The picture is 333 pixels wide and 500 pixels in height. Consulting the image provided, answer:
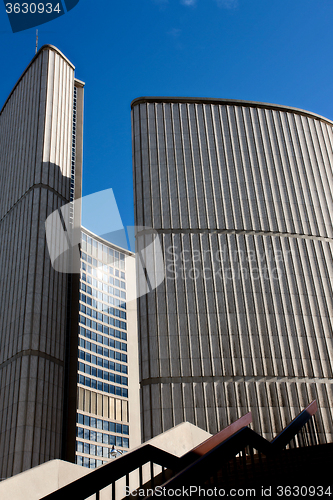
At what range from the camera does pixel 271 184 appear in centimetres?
1866

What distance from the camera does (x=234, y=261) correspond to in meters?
17.1

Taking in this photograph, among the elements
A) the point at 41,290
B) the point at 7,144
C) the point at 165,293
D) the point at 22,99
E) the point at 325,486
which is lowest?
the point at 325,486

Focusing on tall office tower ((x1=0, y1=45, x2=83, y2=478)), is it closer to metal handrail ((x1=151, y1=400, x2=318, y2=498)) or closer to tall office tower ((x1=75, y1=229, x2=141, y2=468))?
metal handrail ((x1=151, y1=400, x2=318, y2=498))

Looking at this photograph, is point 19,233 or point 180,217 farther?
point 19,233

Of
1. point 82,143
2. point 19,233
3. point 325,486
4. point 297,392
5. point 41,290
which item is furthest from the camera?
point 82,143

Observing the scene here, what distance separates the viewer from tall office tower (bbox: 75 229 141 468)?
56516 millimetres

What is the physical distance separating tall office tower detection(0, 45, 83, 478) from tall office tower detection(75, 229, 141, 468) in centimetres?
3630

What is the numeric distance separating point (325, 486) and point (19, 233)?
795 inches

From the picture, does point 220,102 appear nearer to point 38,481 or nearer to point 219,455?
point 38,481

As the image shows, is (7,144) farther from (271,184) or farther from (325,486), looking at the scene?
(325,486)

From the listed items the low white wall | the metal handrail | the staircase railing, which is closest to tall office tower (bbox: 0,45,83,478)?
the low white wall

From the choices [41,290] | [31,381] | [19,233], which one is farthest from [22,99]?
[31,381]

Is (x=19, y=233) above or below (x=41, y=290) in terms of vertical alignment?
above

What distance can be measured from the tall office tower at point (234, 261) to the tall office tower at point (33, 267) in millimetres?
6106
